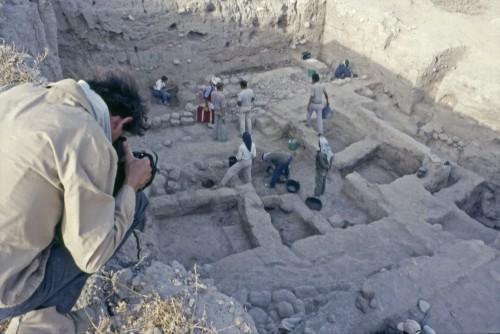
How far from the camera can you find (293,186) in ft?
25.8

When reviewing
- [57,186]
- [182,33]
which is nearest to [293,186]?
[182,33]

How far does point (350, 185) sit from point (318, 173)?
0.63 meters

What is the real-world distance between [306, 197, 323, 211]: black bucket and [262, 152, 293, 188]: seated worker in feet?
2.17

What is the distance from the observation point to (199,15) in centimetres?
1081

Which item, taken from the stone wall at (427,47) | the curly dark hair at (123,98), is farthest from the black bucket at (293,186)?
the curly dark hair at (123,98)

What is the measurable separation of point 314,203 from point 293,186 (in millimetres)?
508

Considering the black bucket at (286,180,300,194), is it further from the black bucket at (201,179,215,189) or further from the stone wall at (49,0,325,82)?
the stone wall at (49,0,325,82)

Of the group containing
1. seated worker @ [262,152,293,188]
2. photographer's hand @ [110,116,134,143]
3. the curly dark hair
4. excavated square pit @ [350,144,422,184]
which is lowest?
excavated square pit @ [350,144,422,184]

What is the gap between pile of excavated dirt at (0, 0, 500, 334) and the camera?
4.23 metres

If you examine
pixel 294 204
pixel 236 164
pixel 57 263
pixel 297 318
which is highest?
pixel 57 263

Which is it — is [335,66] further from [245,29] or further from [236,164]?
[236,164]

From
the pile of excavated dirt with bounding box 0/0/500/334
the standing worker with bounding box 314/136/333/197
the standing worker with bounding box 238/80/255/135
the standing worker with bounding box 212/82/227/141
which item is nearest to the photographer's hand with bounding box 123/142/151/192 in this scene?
the pile of excavated dirt with bounding box 0/0/500/334

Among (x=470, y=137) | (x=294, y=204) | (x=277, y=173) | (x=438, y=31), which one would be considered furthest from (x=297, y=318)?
(x=438, y=31)

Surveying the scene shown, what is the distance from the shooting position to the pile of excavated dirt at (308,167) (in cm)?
423
